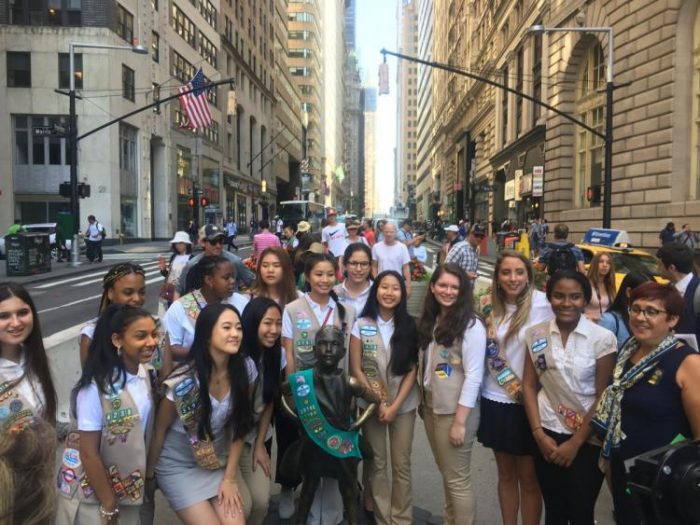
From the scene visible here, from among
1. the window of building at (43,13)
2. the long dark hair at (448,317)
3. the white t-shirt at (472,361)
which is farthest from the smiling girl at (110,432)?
the window of building at (43,13)

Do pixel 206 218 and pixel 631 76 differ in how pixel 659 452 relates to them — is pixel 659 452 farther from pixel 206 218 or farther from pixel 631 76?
pixel 206 218

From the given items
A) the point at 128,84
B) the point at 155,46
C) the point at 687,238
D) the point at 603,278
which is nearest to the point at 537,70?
the point at 687,238

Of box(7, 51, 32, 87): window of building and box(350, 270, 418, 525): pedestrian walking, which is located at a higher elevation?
box(7, 51, 32, 87): window of building

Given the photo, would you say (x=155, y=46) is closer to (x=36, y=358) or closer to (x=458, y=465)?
(x=36, y=358)

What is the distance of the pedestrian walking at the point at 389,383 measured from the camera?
3.85 metres

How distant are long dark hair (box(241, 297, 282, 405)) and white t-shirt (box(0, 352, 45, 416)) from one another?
1197 millimetres

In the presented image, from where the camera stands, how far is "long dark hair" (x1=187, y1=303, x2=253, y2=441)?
122 inches

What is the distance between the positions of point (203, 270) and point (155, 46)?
137ft

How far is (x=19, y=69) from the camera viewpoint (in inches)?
1398

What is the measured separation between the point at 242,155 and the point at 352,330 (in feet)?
211

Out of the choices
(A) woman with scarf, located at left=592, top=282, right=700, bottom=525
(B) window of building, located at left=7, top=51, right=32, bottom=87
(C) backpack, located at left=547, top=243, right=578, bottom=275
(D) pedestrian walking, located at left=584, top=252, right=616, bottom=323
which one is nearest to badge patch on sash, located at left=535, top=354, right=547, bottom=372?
(A) woman with scarf, located at left=592, top=282, right=700, bottom=525

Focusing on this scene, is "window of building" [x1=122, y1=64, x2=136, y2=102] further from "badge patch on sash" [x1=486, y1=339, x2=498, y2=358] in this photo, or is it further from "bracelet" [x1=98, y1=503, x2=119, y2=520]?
"bracelet" [x1=98, y1=503, x2=119, y2=520]

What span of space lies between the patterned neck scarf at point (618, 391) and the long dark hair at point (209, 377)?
1899 millimetres

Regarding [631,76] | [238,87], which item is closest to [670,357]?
[631,76]
